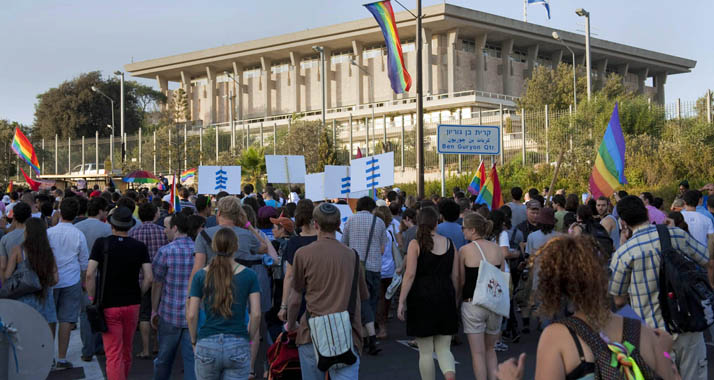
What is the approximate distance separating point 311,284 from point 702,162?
21.3m

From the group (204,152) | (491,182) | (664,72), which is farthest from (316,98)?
(491,182)

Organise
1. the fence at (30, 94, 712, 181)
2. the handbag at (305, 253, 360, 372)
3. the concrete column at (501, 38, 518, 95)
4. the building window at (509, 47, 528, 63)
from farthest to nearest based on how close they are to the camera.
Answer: the building window at (509, 47, 528, 63)
the concrete column at (501, 38, 518, 95)
the fence at (30, 94, 712, 181)
the handbag at (305, 253, 360, 372)

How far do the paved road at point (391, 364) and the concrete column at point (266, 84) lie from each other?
66.8 meters

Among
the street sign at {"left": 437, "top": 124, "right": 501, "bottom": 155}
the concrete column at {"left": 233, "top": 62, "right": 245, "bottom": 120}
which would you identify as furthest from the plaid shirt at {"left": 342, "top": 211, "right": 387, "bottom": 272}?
the concrete column at {"left": 233, "top": 62, "right": 245, "bottom": 120}

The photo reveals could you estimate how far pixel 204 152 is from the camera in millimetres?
47969

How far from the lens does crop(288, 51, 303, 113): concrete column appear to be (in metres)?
72.6

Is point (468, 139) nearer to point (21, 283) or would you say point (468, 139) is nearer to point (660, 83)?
point (21, 283)

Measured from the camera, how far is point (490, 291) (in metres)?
5.99

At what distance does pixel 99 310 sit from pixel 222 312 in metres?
1.98

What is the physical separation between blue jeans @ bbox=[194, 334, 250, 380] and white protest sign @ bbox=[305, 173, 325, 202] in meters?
8.03

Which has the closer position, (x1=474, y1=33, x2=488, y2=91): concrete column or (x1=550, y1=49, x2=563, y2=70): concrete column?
(x1=474, y1=33, x2=488, y2=91): concrete column

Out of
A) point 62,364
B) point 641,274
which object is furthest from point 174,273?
point 641,274

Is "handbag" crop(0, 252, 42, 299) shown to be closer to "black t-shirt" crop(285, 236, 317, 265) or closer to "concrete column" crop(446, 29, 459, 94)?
"black t-shirt" crop(285, 236, 317, 265)

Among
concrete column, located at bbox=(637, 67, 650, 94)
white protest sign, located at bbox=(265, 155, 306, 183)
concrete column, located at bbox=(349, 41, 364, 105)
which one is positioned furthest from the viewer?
concrete column, located at bbox=(637, 67, 650, 94)
